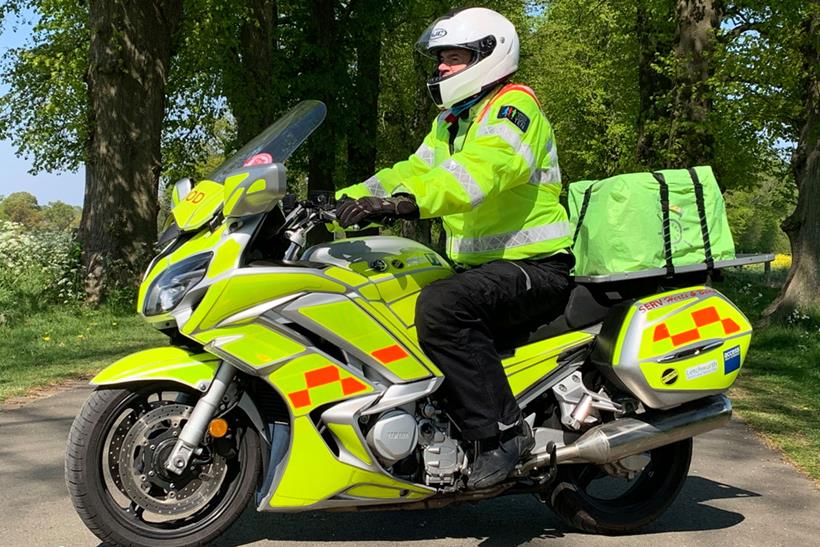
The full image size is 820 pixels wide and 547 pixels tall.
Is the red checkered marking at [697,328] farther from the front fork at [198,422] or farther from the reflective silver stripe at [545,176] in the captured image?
the front fork at [198,422]

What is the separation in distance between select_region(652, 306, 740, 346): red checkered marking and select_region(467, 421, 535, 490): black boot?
767 millimetres

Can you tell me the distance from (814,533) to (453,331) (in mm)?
2166

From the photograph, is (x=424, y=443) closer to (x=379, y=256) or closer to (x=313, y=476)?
(x=313, y=476)

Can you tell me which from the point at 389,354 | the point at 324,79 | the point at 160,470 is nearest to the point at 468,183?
the point at 389,354

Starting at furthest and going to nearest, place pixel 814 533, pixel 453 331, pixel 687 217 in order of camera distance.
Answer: pixel 814 533 → pixel 687 217 → pixel 453 331

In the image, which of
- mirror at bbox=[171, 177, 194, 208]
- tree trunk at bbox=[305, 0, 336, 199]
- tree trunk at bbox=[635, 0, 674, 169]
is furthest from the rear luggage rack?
tree trunk at bbox=[305, 0, 336, 199]

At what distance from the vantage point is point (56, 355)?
→ 9.14m

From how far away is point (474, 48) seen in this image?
3986 millimetres

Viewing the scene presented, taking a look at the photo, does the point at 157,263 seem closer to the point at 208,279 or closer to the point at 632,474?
the point at 208,279

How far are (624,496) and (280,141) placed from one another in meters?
2.43

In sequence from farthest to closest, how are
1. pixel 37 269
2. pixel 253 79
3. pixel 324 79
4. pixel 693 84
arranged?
pixel 324 79 → pixel 253 79 → pixel 693 84 → pixel 37 269

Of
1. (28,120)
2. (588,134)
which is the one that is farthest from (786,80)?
(28,120)

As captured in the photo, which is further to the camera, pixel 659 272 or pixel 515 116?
pixel 659 272

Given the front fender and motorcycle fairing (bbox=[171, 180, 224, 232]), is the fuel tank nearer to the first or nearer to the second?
motorcycle fairing (bbox=[171, 180, 224, 232])
